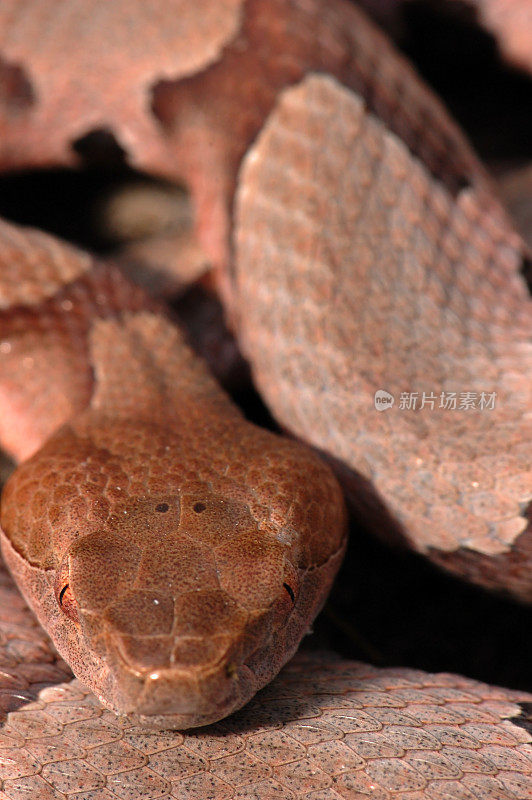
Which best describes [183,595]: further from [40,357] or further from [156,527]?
[40,357]

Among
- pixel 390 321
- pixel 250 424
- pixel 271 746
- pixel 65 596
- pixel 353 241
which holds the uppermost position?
pixel 353 241

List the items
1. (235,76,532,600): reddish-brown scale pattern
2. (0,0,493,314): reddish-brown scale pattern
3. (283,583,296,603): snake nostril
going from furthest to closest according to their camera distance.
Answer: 1. (0,0,493,314): reddish-brown scale pattern
2. (235,76,532,600): reddish-brown scale pattern
3. (283,583,296,603): snake nostril

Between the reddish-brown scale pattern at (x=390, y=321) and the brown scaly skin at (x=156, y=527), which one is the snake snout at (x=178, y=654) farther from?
the reddish-brown scale pattern at (x=390, y=321)

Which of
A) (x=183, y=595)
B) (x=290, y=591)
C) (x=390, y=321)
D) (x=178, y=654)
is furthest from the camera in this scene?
(x=390, y=321)

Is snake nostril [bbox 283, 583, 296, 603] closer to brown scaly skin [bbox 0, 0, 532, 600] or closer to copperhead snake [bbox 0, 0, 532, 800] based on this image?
copperhead snake [bbox 0, 0, 532, 800]

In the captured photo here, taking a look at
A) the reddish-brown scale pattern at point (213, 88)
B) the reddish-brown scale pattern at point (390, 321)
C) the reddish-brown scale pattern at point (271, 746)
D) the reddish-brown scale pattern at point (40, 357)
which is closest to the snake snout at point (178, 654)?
the reddish-brown scale pattern at point (271, 746)

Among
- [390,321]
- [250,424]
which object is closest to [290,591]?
[250,424]

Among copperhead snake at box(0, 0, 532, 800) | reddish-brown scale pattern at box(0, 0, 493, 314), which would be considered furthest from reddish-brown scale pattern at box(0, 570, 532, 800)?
reddish-brown scale pattern at box(0, 0, 493, 314)

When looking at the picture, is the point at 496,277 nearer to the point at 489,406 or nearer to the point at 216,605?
the point at 489,406
